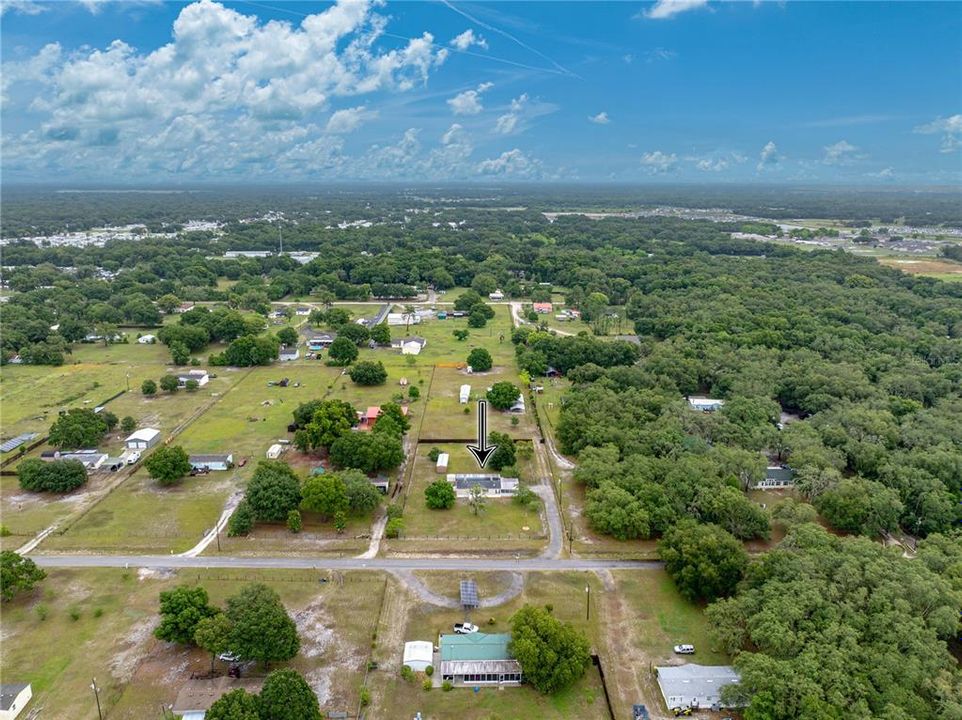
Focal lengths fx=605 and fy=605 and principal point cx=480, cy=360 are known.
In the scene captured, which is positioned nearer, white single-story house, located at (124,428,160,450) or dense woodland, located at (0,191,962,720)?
dense woodland, located at (0,191,962,720)

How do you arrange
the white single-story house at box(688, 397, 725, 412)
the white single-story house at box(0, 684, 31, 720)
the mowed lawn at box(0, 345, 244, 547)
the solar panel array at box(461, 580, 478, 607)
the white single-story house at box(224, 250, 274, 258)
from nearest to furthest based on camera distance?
1. the white single-story house at box(0, 684, 31, 720)
2. the solar panel array at box(461, 580, 478, 607)
3. the mowed lawn at box(0, 345, 244, 547)
4. the white single-story house at box(688, 397, 725, 412)
5. the white single-story house at box(224, 250, 274, 258)

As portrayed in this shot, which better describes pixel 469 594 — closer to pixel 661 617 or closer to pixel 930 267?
pixel 661 617

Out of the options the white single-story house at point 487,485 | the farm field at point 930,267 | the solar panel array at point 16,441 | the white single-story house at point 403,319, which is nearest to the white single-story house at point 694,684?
the white single-story house at point 487,485

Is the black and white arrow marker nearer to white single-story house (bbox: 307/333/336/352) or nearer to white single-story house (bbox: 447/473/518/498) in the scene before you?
white single-story house (bbox: 447/473/518/498)

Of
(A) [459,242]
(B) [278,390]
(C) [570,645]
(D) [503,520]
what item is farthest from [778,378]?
(A) [459,242]

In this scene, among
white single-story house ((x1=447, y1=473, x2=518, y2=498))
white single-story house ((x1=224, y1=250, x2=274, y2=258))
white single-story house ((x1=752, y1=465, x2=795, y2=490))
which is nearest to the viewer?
Answer: white single-story house ((x1=447, y1=473, x2=518, y2=498))

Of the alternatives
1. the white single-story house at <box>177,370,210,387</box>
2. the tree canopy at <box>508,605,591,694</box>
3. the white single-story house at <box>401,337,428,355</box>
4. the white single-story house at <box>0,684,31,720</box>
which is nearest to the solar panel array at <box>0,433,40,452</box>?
the white single-story house at <box>177,370,210,387</box>
